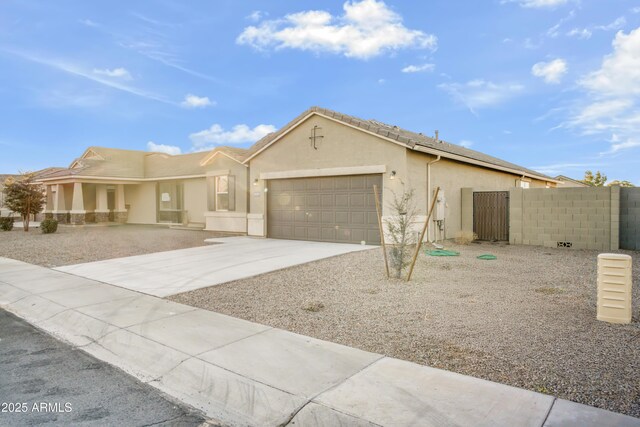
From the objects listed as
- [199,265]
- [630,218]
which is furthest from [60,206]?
[630,218]

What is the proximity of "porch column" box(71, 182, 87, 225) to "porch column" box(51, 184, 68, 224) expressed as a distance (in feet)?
6.60

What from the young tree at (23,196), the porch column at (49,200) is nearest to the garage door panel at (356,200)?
the young tree at (23,196)

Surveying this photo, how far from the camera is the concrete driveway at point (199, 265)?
29.0 ft

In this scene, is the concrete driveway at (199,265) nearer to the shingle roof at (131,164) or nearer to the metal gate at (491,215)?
the metal gate at (491,215)

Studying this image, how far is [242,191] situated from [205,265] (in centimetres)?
954

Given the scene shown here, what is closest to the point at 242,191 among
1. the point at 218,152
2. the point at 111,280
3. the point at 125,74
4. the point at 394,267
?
the point at 218,152

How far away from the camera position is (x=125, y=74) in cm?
2062

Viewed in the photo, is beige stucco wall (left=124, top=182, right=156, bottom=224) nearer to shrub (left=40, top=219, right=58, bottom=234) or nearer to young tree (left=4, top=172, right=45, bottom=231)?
young tree (left=4, top=172, right=45, bottom=231)

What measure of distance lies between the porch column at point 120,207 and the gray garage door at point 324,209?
16.0 meters

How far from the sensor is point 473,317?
19.5 ft

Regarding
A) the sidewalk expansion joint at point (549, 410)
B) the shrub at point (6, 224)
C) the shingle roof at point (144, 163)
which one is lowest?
the sidewalk expansion joint at point (549, 410)

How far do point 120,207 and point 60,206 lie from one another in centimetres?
387

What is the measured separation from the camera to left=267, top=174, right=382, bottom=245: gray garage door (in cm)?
1481

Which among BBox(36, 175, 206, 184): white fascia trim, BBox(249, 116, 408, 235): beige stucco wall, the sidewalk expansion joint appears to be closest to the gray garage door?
BBox(249, 116, 408, 235): beige stucco wall
